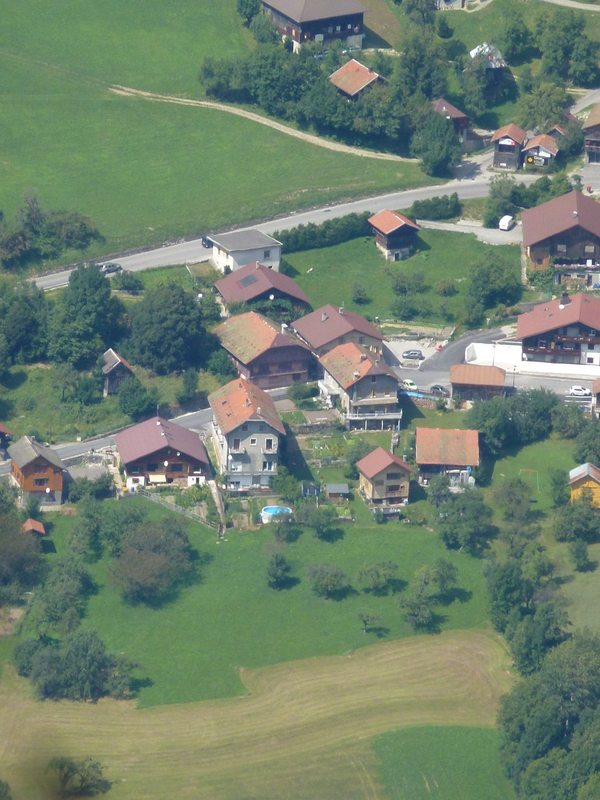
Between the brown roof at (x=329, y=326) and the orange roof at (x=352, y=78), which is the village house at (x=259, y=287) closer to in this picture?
the brown roof at (x=329, y=326)

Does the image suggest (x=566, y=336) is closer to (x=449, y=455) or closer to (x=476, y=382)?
(x=476, y=382)

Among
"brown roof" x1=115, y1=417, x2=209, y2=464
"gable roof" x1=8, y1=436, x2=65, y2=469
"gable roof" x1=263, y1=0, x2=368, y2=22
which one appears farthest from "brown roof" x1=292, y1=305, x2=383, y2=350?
"gable roof" x1=263, y1=0, x2=368, y2=22

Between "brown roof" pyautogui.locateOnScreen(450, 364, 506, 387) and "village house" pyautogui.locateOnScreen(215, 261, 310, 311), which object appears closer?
"brown roof" pyautogui.locateOnScreen(450, 364, 506, 387)

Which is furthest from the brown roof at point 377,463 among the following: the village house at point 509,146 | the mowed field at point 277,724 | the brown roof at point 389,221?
→ the village house at point 509,146

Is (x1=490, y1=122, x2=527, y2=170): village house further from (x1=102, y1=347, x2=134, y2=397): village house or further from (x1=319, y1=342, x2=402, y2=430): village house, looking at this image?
(x1=102, y1=347, x2=134, y2=397): village house

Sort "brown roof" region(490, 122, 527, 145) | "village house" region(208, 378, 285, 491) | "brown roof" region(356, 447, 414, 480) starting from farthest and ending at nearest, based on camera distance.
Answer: "brown roof" region(490, 122, 527, 145) < "village house" region(208, 378, 285, 491) < "brown roof" region(356, 447, 414, 480)
